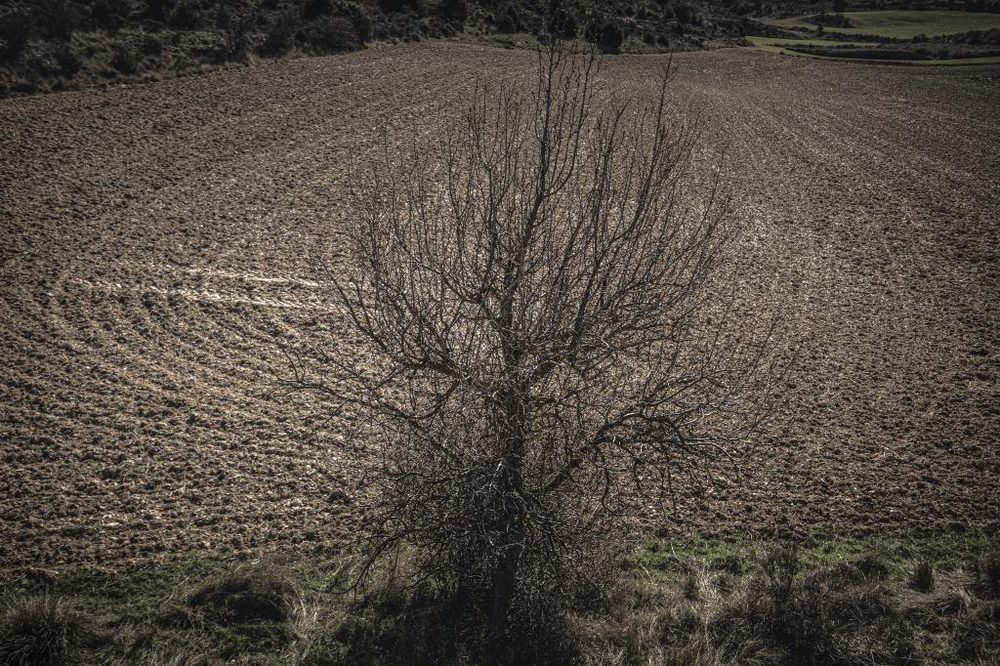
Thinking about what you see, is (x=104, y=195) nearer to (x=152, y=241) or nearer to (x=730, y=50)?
(x=152, y=241)

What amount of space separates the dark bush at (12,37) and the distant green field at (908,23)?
300 feet

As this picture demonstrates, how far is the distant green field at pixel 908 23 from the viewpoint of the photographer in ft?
284

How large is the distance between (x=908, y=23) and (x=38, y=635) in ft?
389

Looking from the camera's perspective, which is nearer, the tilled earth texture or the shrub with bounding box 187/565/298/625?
the shrub with bounding box 187/565/298/625

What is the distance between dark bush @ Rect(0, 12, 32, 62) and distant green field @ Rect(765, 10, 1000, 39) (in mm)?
91583

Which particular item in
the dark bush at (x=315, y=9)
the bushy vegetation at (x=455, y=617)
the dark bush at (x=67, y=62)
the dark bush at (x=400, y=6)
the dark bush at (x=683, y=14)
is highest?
the dark bush at (x=683, y=14)

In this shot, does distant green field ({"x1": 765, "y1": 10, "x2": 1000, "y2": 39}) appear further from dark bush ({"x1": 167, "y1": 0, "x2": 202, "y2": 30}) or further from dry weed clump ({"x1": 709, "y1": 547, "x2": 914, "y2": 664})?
dry weed clump ({"x1": 709, "y1": 547, "x2": 914, "y2": 664})

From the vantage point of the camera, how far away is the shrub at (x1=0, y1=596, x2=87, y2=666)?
7543mm

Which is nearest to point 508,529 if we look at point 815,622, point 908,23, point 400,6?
point 815,622

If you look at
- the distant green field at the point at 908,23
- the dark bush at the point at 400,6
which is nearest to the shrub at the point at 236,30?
the dark bush at the point at 400,6

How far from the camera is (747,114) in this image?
125 ft

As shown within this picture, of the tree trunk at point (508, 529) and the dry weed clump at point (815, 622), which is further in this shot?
the dry weed clump at point (815, 622)

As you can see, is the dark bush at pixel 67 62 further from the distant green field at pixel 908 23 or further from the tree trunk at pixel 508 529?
the distant green field at pixel 908 23

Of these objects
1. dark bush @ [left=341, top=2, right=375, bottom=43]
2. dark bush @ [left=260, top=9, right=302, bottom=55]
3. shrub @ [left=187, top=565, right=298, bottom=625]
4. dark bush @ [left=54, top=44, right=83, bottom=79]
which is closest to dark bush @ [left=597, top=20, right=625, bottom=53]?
dark bush @ [left=341, top=2, right=375, bottom=43]
